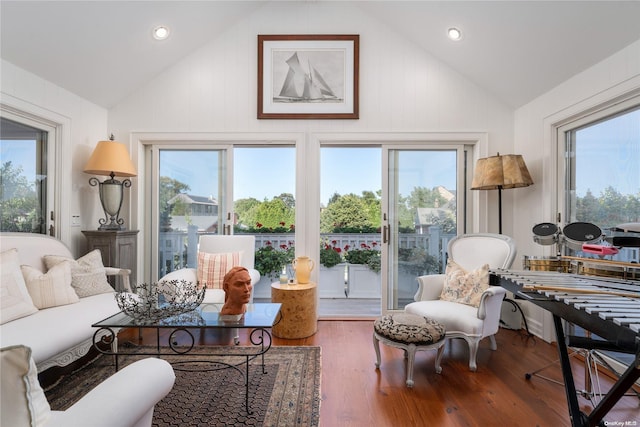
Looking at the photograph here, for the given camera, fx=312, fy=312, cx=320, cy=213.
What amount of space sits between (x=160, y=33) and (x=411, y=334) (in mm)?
3369

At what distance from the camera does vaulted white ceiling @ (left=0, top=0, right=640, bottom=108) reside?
2197 millimetres

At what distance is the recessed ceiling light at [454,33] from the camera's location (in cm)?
286

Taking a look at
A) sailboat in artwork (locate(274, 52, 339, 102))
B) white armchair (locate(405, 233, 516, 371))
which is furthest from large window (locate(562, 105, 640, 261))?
sailboat in artwork (locate(274, 52, 339, 102))

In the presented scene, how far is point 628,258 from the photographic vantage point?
7.05ft

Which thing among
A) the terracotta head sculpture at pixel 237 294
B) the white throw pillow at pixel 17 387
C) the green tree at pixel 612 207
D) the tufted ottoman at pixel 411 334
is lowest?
the tufted ottoman at pixel 411 334

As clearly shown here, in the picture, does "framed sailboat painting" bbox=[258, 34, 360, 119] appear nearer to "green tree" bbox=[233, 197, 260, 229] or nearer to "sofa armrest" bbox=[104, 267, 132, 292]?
"green tree" bbox=[233, 197, 260, 229]

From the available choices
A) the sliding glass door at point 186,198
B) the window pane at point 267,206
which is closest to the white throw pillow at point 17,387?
the sliding glass door at point 186,198

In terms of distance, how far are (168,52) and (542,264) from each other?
378cm

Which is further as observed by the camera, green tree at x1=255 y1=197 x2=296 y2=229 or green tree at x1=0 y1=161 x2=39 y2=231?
green tree at x1=255 y1=197 x2=296 y2=229

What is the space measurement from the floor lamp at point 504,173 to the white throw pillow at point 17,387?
10.4 ft

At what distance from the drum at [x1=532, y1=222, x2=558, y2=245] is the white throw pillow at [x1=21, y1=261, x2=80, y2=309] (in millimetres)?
3348

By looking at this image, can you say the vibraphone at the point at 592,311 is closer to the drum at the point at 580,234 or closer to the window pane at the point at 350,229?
the drum at the point at 580,234

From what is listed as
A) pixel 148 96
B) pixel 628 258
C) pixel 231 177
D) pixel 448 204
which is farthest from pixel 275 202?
pixel 628 258

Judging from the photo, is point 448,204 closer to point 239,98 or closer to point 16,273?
point 239,98
